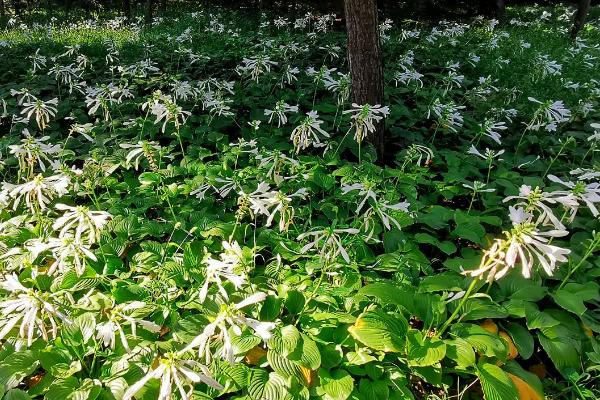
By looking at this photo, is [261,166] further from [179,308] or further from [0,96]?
[0,96]

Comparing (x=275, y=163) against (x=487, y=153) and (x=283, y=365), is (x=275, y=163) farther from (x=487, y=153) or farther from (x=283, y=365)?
(x=487, y=153)

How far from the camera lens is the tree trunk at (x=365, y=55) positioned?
3686 mm

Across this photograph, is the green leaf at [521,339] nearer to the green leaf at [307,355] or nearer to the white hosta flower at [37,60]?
the green leaf at [307,355]

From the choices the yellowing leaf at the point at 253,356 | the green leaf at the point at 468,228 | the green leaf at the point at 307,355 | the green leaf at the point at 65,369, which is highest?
the green leaf at the point at 468,228

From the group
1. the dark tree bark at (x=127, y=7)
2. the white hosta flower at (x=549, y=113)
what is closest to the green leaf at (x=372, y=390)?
the white hosta flower at (x=549, y=113)

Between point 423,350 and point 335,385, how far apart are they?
15.1 inches

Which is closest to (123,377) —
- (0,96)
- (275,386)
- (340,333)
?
(275,386)

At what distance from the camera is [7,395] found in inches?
69.1

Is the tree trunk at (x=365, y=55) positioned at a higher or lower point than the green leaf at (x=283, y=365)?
higher

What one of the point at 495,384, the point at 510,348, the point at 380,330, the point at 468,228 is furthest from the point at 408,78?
the point at 495,384

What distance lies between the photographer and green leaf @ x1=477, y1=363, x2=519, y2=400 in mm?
1805

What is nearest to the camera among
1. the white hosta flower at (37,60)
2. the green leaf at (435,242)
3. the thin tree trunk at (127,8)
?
the green leaf at (435,242)

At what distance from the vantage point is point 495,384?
1.83 meters

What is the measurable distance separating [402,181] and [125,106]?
272 centimetres
